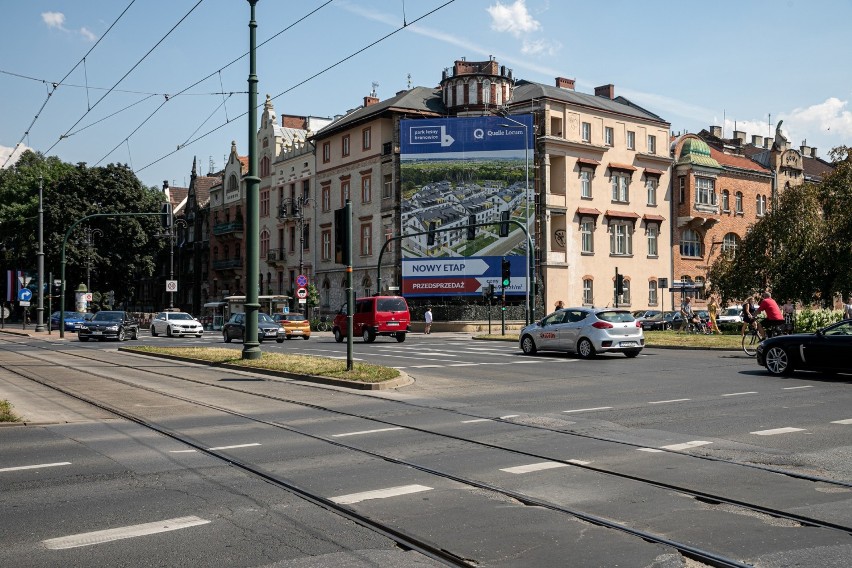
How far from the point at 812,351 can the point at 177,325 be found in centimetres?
3861

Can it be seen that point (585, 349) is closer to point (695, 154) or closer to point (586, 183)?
point (586, 183)

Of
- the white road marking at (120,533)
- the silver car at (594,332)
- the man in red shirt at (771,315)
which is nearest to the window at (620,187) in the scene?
the silver car at (594,332)

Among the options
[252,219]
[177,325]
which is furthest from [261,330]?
[252,219]

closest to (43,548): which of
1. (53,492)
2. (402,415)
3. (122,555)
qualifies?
(122,555)

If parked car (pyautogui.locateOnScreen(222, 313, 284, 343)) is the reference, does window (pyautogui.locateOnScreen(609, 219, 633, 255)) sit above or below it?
above

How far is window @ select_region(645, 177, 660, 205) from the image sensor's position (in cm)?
6275

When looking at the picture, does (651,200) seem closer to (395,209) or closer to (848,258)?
(395,209)

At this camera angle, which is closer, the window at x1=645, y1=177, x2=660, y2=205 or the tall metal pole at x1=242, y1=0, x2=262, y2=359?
the tall metal pole at x1=242, y1=0, x2=262, y2=359

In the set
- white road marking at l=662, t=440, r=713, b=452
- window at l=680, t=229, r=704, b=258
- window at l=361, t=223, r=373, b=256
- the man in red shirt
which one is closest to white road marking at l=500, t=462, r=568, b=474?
white road marking at l=662, t=440, r=713, b=452

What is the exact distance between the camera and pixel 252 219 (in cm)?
2202

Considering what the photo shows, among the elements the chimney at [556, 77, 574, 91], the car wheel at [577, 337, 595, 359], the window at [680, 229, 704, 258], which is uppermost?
the chimney at [556, 77, 574, 91]

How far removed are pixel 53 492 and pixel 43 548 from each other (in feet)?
5.85

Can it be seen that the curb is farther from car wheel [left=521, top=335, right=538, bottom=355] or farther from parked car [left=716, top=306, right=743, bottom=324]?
parked car [left=716, top=306, right=743, bottom=324]

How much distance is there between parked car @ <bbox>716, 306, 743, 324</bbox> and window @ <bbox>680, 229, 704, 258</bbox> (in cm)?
942
